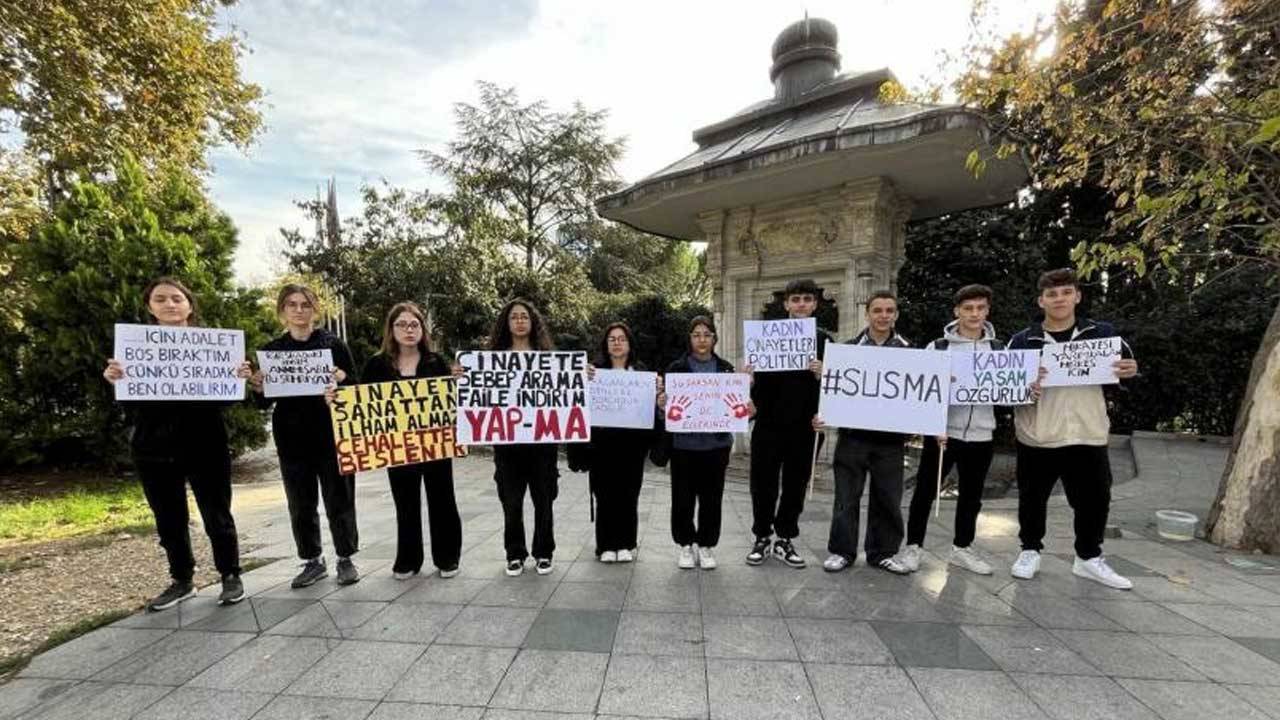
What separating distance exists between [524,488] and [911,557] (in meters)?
2.96

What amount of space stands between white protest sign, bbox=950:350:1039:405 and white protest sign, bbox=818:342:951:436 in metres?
0.13

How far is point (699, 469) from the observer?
3.99 meters

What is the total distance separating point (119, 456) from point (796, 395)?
36.1 feet

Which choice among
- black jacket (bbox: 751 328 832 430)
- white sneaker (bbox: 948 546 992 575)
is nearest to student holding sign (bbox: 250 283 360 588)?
black jacket (bbox: 751 328 832 430)

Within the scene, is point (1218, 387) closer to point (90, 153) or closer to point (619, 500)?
point (619, 500)

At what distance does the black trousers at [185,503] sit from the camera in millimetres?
3352

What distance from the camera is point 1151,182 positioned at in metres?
8.02

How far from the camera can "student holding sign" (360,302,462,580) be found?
149 inches

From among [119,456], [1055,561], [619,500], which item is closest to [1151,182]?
[1055,561]

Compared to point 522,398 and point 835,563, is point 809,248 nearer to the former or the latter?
point 835,563

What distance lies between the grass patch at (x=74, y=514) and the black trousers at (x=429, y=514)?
172 inches

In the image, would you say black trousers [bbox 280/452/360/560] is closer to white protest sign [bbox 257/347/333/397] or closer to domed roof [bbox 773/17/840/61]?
white protest sign [bbox 257/347/333/397]

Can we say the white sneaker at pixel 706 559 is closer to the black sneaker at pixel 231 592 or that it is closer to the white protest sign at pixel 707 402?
the white protest sign at pixel 707 402

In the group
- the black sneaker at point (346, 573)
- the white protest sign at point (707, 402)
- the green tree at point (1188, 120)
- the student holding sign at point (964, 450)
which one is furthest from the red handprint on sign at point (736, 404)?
the black sneaker at point (346, 573)
